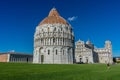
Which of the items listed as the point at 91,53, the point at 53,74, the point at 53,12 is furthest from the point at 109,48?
the point at 53,74

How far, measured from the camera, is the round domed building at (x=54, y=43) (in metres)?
77.8

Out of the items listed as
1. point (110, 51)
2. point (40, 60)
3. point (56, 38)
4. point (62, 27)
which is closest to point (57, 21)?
point (62, 27)

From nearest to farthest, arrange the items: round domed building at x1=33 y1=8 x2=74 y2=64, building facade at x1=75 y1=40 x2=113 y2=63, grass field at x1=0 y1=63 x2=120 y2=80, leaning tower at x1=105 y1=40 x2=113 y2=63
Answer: grass field at x1=0 y1=63 x2=120 y2=80 → round domed building at x1=33 y1=8 x2=74 y2=64 → building facade at x1=75 y1=40 x2=113 y2=63 → leaning tower at x1=105 y1=40 x2=113 y2=63

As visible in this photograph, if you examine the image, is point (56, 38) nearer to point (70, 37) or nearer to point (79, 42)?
point (70, 37)

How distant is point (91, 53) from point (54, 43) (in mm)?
46062

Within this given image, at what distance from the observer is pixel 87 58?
385 ft

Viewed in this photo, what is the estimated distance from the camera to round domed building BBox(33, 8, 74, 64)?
77.8 m

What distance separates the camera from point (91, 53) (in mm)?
116625

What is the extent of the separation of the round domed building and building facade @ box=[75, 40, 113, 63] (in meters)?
37.1

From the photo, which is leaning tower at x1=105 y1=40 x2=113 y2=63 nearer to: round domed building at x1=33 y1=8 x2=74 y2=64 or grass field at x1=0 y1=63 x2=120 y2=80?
round domed building at x1=33 y1=8 x2=74 y2=64

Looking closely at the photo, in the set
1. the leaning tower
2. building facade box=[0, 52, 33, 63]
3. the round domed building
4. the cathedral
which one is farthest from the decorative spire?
the leaning tower

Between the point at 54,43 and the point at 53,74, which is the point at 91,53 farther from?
the point at 53,74

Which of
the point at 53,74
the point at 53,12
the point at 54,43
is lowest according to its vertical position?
the point at 53,74

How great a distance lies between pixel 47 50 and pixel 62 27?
12.8m
